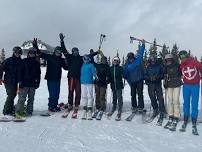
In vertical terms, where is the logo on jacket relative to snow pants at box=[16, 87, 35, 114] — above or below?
above

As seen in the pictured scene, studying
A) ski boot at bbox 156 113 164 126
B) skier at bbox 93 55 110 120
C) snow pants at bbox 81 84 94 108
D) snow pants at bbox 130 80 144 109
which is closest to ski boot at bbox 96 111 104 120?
skier at bbox 93 55 110 120

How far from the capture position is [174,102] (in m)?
12.6

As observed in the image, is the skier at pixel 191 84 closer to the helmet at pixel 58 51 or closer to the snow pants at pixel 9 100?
the helmet at pixel 58 51

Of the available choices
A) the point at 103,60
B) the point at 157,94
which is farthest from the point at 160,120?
the point at 103,60

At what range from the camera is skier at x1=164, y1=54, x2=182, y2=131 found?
12.6m

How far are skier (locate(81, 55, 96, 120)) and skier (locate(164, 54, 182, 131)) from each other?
2.65 meters

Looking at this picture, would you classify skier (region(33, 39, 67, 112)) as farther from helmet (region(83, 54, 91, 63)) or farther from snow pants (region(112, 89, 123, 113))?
snow pants (region(112, 89, 123, 113))

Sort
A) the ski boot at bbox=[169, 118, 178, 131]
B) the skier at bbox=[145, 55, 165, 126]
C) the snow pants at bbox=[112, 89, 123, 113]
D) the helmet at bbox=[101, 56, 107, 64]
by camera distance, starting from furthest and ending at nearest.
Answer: the helmet at bbox=[101, 56, 107, 64] < the snow pants at bbox=[112, 89, 123, 113] < the skier at bbox=[145, 55, 165, 126] < the ski boot at bbox=[169, 118, 178, 131]

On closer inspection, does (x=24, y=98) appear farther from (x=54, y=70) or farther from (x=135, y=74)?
(x=135, y=74)

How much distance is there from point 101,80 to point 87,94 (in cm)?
87

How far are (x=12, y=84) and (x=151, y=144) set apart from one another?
17.6 ft

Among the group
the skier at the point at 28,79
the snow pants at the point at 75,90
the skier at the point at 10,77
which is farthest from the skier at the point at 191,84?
the skier at the point at 10,77

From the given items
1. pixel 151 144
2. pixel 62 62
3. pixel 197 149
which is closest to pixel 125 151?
pixel 151 144

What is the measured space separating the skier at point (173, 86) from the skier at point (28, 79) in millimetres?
4501
